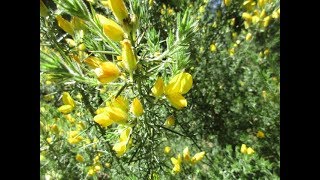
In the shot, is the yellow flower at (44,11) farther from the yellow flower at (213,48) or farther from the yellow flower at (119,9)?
the yellow flower at (213,48)

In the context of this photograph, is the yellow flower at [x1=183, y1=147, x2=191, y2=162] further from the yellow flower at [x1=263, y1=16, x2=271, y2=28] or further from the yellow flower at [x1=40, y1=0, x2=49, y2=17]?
the yellow flower at [x1=263, y1=16, x2=271, y2=28]

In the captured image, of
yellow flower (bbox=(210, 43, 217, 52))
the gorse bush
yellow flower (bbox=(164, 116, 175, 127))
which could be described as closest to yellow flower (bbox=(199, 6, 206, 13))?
the gorse bush

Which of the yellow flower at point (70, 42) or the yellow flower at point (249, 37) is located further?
the yellow flower at point (249, 37)

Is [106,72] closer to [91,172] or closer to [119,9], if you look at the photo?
[119,9]

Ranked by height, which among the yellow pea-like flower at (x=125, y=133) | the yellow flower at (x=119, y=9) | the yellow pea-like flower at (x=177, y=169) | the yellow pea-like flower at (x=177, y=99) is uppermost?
the yellow flower at (x=119, y=9)

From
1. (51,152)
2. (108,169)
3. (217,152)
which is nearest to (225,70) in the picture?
(217,152)

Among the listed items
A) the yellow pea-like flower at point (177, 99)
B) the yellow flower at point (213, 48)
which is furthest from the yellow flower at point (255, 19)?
the yellow pea-like flower at point (177, 99)

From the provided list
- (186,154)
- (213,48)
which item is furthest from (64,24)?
(213,48)
